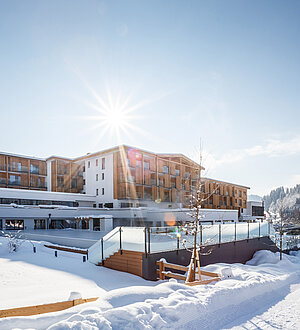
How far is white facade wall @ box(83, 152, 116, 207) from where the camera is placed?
41603 millimetres

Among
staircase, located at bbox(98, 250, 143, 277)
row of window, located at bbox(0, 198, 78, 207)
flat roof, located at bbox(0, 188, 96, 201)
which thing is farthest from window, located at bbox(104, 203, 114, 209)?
staircase, located at bbox(98, 250, 143, 277)

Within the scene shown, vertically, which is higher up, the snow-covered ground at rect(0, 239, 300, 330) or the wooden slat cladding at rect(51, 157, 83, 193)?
the wooden slat cladding at rect(51, 157, 83, 193)

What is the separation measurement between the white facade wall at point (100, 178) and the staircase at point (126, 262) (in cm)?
2691

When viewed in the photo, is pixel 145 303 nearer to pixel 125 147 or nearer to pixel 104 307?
pixel 104 307

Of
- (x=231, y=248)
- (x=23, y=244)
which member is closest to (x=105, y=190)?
(x=23, y=244)

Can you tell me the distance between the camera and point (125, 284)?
458 inches

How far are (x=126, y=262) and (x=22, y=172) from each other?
40.5 metres

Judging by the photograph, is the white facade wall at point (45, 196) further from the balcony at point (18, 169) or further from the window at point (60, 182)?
the balcony at point (18, 169)

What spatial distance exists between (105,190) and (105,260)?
1107 inches

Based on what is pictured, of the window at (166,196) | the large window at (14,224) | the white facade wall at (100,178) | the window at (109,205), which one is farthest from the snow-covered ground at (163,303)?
the window at (166,196)

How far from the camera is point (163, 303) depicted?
Result: 605cm

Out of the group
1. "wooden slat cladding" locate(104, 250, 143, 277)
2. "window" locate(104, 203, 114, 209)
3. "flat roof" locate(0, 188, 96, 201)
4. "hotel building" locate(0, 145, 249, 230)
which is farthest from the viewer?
"window" locate(104, 203, 114, 209)

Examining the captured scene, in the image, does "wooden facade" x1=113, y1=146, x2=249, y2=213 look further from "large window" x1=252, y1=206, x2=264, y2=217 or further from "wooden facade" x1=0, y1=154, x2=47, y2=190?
"large window" x1=252, y1=206, x2=264, y2=217

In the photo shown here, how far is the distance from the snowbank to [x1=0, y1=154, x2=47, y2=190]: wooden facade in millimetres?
44955
